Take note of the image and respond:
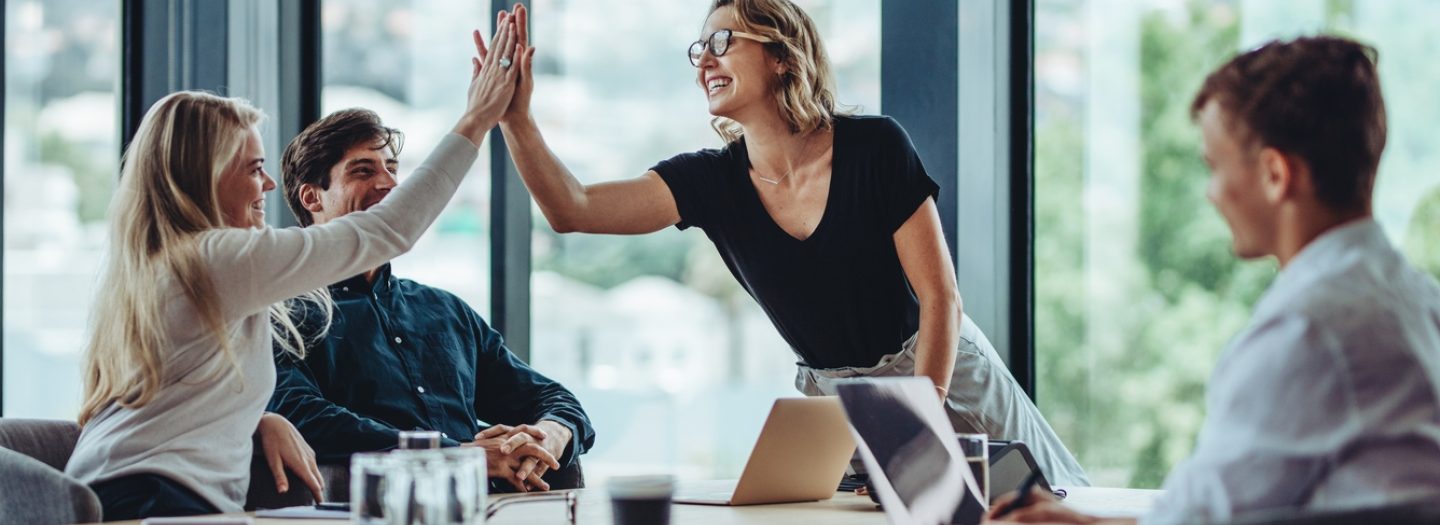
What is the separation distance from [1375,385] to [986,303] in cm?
211

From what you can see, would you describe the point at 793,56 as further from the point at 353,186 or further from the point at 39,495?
the point at 39,495

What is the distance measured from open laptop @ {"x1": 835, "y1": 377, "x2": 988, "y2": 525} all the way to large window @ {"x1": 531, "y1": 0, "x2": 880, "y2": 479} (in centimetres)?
Result: 247

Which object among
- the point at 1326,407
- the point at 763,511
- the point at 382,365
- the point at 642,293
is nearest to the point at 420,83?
the point at 642,293

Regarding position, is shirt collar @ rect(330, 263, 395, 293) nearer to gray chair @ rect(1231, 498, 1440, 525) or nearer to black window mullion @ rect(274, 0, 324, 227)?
black window mullion @ rect(274, 0, 324, 227)

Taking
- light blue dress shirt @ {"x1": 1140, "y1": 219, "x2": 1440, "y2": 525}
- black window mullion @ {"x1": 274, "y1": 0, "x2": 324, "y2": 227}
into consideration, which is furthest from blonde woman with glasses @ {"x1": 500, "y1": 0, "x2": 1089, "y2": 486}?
black window mullion @ {"x1": 274, "y1": 0, "x2": 324, "y2": 227}

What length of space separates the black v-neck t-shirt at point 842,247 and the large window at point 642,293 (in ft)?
4.57

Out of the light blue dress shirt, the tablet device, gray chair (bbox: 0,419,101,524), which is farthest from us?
the tablet device

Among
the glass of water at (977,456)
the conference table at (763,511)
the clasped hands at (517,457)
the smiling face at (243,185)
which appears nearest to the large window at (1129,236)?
the conference table at (763,511)

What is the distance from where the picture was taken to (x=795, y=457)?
1955mm

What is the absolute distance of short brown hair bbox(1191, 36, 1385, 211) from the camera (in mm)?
1325

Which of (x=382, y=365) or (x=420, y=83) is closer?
(x=382, y=365)

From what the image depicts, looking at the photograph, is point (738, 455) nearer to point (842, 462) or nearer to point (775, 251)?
point (775, 251)

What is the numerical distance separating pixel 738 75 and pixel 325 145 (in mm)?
813

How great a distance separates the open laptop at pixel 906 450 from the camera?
1604 mm
